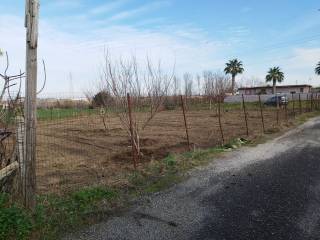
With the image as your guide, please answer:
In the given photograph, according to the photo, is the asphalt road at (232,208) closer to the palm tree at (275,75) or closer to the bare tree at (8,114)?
the bare tree at (8,114)

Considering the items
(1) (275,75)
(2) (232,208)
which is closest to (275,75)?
(1) (275,75)

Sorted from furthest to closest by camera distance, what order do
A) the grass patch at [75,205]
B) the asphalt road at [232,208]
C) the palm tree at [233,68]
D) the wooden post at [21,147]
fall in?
the palm tree at [233,68], the wooden post at [21,147], the asphalt road at [232,208], the grass patch at [75,205]

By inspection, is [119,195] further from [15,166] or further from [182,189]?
[15,166]

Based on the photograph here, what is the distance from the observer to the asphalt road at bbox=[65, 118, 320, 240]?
4.67m

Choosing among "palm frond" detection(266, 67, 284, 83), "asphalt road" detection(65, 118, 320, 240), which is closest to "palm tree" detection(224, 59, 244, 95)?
"palm frond" detection(266, 67, 284, 83)

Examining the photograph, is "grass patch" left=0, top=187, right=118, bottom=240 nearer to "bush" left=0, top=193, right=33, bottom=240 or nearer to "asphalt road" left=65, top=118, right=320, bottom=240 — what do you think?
"bush" left=0, top=193, right=33, bottom=240

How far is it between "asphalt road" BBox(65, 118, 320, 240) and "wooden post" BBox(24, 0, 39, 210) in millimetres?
1076

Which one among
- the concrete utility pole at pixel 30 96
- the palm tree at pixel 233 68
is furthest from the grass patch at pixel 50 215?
the palm tree at pixel 233 68

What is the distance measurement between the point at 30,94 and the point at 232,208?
3.23m

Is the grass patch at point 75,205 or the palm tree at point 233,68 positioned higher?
the palm tree at point 233,68

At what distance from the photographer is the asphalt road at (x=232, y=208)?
4.67 meters

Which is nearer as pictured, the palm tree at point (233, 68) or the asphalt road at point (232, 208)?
the asphalt road at point (232, 208)

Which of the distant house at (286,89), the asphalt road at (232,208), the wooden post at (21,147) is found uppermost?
the distant house at (286,89)

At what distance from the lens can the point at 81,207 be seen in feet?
18.0
